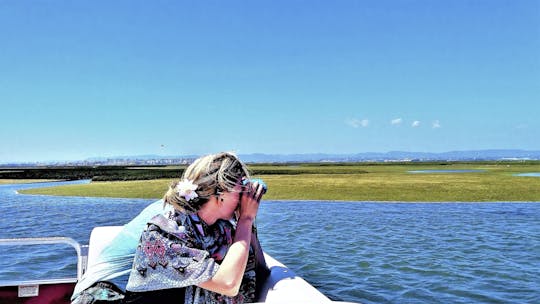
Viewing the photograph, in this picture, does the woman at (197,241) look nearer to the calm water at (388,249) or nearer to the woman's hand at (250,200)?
the woman's hand at (250,200)

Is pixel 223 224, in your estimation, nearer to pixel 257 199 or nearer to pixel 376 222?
pixel 257 199

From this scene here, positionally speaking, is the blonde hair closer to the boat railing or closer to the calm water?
the boat railing

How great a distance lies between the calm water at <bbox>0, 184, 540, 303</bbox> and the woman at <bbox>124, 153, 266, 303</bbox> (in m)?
5.26

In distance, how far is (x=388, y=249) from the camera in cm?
1145

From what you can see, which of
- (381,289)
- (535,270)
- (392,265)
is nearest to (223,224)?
(381,289)

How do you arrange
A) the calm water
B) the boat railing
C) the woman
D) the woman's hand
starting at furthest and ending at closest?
1. the calm water
2. the boat railing
3. the woman's hand
4. the woman

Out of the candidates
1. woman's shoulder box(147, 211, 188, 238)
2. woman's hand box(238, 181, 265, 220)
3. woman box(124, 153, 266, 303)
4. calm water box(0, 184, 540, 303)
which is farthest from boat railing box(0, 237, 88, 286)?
calm water box(0, 184, 540, 303)

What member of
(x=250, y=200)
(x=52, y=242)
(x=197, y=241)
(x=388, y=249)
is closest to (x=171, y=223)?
(x=197, y=241)

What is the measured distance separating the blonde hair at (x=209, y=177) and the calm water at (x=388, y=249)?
5.46 meters

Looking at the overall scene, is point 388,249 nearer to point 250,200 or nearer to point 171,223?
point 250,200

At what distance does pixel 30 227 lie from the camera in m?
16.9

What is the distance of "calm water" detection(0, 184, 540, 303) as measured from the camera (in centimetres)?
820

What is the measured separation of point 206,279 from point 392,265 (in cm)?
771

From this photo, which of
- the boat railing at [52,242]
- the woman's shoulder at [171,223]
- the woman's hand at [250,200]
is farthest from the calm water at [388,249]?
the woman's shoulder at [171,223]
